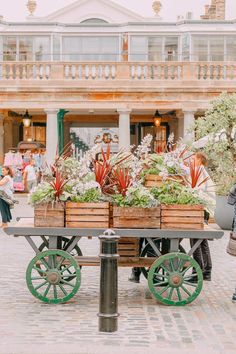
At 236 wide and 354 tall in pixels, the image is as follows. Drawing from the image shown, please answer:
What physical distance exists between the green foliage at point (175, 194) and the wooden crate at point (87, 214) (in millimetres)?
628

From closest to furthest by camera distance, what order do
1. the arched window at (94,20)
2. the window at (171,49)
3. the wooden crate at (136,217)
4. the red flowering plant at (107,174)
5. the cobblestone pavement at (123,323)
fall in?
the cobblestone pavement at (123,323), the wooden crate at (136,217), the red flowering plant at (107,174), the window at (171,49), the arched window at (94,20)

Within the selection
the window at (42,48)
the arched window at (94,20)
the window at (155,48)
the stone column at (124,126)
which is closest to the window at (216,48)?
the window at (155,48)

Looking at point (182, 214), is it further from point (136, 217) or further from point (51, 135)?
point (51, 135)

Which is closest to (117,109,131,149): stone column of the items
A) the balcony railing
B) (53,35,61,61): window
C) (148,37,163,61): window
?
the balcony railing

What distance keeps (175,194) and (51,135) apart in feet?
59.4

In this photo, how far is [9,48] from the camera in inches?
1152

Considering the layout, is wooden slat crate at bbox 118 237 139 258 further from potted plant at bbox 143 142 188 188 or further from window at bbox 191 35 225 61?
window at bbox 191 35 225 61

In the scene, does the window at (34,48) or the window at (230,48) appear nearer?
the window at (230,48)

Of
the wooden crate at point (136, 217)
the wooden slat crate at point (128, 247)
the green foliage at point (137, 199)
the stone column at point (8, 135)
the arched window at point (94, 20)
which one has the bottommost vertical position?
the wooden slat crate at point (128, 247)

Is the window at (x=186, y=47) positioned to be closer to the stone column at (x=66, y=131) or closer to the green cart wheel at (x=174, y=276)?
the stone column at (x=66, y=131)

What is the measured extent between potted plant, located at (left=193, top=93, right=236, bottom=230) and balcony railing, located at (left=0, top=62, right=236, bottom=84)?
387 inches

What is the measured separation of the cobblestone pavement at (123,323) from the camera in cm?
579

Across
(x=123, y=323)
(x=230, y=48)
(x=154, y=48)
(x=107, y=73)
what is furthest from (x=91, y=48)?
(x=123, y=323)

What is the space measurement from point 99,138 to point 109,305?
82.9 feet
